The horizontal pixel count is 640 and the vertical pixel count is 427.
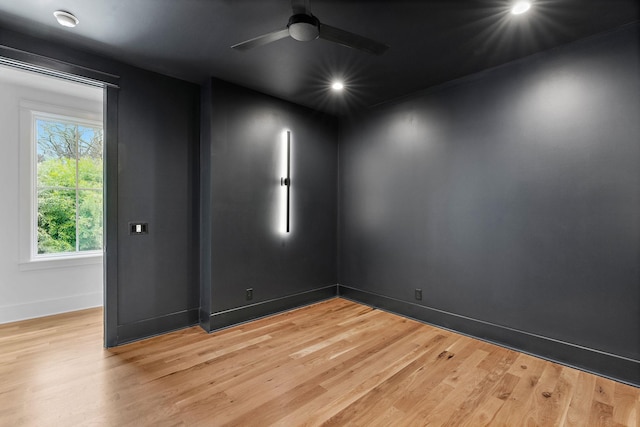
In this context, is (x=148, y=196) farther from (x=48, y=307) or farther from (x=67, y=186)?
(x=48, y=307)

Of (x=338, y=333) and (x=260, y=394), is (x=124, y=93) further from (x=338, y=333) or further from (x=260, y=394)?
(x=338, y=333)

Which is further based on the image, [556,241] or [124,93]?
[124,93]

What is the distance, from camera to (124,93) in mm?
2938

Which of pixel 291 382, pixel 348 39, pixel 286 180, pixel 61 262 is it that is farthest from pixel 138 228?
pixel 348 39

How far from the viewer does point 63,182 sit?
3906 mm

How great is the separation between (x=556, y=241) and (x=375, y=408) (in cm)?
206

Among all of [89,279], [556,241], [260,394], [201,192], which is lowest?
[260,394]

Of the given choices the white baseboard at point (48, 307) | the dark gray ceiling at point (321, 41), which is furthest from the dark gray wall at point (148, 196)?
the white baseboard at point (48, 307)

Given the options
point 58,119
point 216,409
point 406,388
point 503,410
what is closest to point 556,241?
point 503,410

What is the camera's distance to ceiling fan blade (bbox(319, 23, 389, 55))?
1.89 meters

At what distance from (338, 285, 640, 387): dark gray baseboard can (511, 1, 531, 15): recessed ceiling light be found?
8.56ft

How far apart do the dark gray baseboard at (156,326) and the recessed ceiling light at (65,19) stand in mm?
2542

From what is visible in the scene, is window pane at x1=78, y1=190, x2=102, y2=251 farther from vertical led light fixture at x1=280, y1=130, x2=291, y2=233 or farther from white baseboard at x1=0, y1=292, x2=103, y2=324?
vertical led light fixture at x1=280, y1=130, x2=291, y2=233

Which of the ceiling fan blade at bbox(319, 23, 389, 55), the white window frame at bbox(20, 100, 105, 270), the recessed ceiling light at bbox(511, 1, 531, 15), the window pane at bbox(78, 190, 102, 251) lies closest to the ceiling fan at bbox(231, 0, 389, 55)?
the ceiling fan blade at bbox(319, 23, 389, 55)
